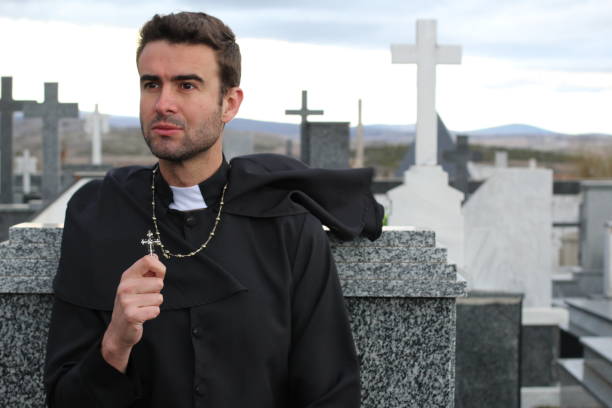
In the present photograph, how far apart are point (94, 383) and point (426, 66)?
5403 millimetres

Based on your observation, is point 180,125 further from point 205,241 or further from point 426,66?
point 426,66

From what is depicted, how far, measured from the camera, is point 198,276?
2336 mm

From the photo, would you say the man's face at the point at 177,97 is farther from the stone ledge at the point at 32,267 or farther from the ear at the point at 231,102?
the stone ledge at the point at 32,267

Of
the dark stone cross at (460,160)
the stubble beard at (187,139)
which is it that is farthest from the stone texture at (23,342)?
the dark stone cross at (460,160)

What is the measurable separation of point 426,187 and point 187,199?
4778 mm

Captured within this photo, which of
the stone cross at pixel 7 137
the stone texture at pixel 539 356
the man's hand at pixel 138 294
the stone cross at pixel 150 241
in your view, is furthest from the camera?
the stone cross at pixel 7 137

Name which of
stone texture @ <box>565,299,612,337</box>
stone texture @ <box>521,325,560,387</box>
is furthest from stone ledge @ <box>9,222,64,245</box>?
stone texture @ <box>565,299,612,337</box>

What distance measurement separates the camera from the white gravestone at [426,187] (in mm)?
6980

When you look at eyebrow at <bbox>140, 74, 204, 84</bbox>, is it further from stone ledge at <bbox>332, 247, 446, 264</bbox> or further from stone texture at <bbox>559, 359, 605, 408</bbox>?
stone texture at <bbox>559, 359, 605, 408</bbox>

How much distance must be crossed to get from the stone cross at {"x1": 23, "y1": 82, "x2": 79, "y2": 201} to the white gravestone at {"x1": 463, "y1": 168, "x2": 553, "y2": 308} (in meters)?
5.15

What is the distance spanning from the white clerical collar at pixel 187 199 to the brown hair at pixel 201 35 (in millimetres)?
294

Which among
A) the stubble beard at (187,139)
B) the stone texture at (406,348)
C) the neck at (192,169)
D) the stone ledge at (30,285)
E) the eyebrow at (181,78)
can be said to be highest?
the eyebrow at (181,78)

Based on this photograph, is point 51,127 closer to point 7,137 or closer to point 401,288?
point 7,137

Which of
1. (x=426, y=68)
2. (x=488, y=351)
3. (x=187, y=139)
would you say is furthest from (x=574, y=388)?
(x=187, y=139)
